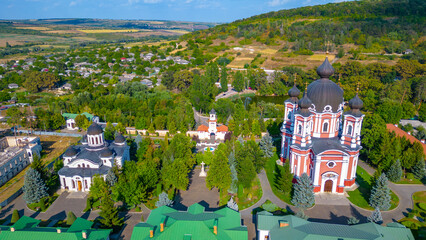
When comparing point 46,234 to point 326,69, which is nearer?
point 46,234

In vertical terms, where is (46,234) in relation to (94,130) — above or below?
below

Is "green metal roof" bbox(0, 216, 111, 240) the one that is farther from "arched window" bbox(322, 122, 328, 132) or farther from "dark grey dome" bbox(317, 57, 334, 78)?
"dark grey dome" bbox(317, 57, 334, 78)

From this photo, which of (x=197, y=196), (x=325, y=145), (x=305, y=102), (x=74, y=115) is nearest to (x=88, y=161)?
(x=197, y=196)

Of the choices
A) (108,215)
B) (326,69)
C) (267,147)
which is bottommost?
(108,215)

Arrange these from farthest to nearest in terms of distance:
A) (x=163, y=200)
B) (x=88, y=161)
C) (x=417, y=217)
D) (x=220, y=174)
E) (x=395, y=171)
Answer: (x=395, y=171) → (x=88, y=161) → (x=220, y=174) → (x=163, y=200) → (x=417, y=217)

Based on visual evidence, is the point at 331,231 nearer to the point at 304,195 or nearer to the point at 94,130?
the point at 304,195

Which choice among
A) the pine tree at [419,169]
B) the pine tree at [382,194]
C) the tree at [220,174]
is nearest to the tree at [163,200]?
the tree at [220,174]

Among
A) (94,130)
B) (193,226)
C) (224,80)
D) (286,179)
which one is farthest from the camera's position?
(224,80)

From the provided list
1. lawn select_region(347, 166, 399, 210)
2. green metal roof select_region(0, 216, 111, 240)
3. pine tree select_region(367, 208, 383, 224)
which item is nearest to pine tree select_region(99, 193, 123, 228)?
green metal roof select_region(0, 216, 111, 240)
